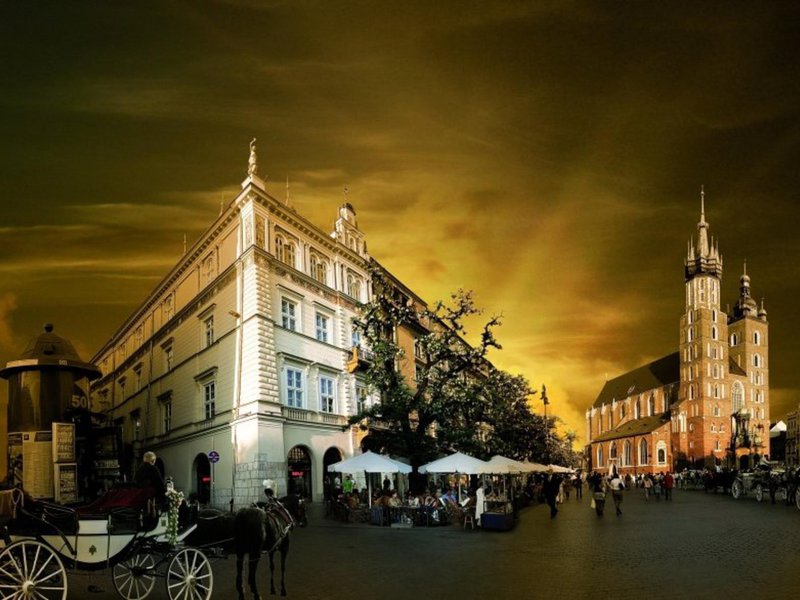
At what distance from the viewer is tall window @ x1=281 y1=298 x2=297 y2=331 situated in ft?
115

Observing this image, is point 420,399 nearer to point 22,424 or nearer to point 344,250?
point 344,250

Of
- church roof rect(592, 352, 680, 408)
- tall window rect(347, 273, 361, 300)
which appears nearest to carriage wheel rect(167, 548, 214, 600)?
tall window rect(347, 273, 361, 300)

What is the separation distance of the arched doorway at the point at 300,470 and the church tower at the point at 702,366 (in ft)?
338

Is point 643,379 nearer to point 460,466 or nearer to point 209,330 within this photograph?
point 209,330

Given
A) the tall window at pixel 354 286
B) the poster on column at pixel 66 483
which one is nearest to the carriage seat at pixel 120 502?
the poster on column at pixel 66 483

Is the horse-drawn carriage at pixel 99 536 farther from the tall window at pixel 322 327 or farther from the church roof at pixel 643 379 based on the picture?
the church roof at pixel 643 379

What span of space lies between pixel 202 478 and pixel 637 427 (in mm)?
119206

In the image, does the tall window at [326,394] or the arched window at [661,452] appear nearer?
the tall window at [326,394]

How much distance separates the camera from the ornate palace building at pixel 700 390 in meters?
124

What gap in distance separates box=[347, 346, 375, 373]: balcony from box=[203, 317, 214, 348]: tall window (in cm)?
746

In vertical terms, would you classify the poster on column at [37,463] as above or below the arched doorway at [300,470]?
above

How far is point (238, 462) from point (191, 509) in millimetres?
20865

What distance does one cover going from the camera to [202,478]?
37.1 meters

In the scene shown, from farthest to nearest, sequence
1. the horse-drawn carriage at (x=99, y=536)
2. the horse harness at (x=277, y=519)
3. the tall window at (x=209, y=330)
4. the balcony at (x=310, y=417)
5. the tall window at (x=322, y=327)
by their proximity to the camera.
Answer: the tall window at (x=322, y=327), the tall window at (x=209, y=330), the balcony at (x=310, y=417), the horse harness at (x=277, y=519), the horse-drawn carriage at (x=99, y=536)
